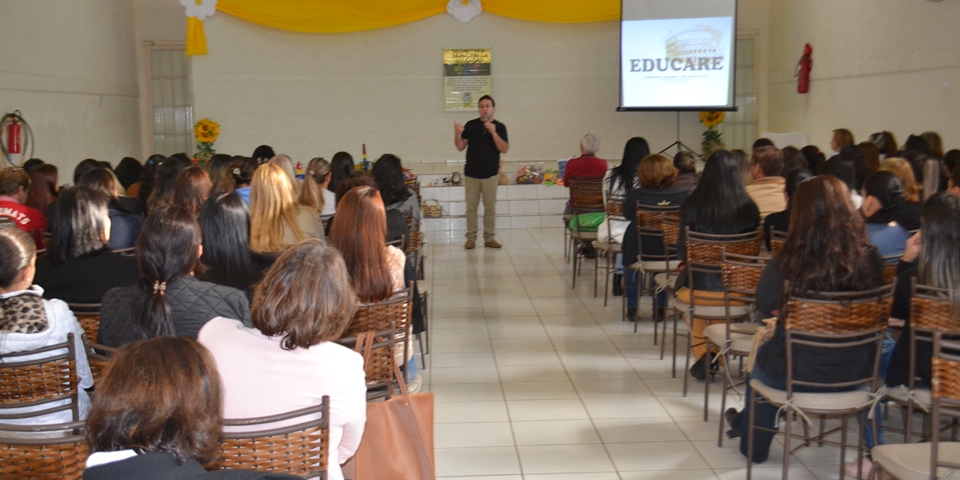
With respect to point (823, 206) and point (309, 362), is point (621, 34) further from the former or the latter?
point (309, 362)

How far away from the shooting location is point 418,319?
4.50m

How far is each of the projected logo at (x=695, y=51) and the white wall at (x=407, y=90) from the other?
108 centimetres

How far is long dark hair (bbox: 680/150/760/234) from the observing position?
15.1ft

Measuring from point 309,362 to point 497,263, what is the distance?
6.01 m

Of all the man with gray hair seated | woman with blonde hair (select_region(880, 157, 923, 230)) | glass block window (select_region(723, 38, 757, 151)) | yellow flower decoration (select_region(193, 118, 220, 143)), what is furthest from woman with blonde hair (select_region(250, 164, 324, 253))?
glass block window (select_region(723, 38, 757, 151))

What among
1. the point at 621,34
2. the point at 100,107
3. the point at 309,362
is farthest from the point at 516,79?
the point at 309,362

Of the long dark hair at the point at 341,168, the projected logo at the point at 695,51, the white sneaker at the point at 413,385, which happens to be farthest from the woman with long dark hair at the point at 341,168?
the projected logo at the point at 695,51

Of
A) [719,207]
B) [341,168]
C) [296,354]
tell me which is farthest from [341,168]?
[296,354]

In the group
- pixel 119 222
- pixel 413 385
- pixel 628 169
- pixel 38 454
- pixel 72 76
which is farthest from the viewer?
pixel 72 76

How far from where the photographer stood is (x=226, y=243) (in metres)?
3.52

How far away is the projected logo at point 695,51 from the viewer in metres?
10.3

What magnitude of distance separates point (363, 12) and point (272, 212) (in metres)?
7.44

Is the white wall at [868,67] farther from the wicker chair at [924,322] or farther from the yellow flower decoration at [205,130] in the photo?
the yellow flower decoration at [205,130]

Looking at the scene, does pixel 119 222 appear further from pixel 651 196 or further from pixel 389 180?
pixel 651 196
